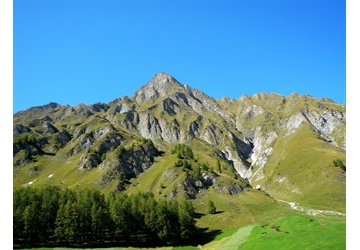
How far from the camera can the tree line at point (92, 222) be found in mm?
96438

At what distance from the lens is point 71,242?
322ft

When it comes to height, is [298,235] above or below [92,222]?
below

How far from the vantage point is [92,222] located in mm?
104062

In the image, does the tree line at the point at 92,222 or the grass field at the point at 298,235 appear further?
the tree line at the point at 92,222

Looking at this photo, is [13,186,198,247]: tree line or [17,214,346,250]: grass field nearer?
[17,214,346,250]: grass field

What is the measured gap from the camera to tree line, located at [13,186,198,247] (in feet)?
316

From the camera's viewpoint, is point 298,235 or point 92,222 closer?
point 298,235
